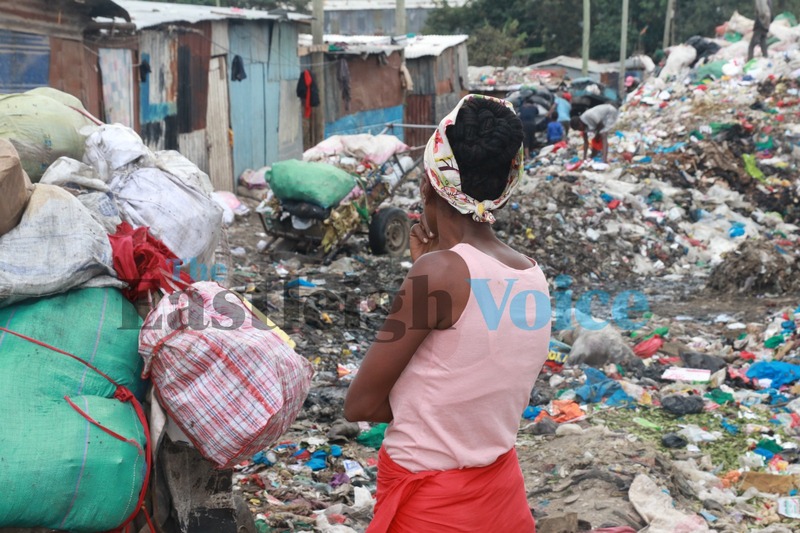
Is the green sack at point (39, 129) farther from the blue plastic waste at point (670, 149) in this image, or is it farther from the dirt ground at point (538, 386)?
the blue plastic waste at point (670, 149)

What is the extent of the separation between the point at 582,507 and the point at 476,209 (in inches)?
85.9

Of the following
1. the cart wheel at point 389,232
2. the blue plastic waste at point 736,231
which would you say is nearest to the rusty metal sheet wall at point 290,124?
the cart wheel at point 389,232

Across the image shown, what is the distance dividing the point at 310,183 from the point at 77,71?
2.50m

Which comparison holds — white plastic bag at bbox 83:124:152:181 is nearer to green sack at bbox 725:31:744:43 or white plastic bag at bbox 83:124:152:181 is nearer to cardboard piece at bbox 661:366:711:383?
cardboard piece at bbox 661:366:711:383

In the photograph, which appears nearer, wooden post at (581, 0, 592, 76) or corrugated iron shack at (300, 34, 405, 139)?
corrugated iron shack at (300, 34, 405, 139)

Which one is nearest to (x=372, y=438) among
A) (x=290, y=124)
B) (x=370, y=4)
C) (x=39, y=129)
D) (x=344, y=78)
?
(x=39, y=129)

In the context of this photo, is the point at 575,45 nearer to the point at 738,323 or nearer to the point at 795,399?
Answer: the point at 738,323

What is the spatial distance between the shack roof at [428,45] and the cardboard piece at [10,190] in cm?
1711

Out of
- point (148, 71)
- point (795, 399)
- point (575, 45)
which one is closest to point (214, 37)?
point (148, 71)

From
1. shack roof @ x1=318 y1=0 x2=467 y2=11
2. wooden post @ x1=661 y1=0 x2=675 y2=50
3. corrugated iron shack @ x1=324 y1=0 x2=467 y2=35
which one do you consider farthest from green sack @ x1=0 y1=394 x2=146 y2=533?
corrugated iron shack @ x1=324 y1=0 x2=467 y2=35

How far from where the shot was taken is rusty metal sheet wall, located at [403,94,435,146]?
63.4ft

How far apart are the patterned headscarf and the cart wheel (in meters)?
7.54

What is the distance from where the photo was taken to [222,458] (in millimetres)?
2324

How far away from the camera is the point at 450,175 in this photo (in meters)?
1.76
